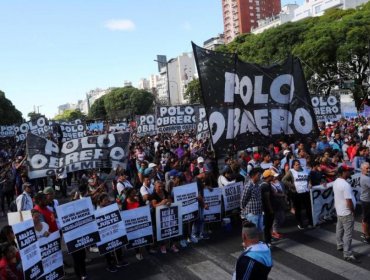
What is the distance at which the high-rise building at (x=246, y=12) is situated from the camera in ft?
395

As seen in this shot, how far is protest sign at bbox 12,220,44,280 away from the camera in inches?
243

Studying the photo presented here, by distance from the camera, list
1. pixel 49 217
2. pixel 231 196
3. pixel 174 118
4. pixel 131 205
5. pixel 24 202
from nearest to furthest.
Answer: pixel 49 217 → pixel 131 205 → pixel 24 202 → pixel 231 196 → pixel 174 118

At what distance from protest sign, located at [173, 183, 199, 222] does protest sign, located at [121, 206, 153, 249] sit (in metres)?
0.80

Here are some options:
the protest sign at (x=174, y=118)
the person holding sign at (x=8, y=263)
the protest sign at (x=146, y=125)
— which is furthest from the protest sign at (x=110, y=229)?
the protest sign at (x=146, y=125)

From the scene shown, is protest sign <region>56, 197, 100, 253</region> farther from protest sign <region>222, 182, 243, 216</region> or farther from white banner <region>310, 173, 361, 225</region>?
white banner <region>310, 173, 361, 225</region>

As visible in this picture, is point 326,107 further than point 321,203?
Yes

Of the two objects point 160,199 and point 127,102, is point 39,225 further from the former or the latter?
point 127,102

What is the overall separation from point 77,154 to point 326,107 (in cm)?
1497

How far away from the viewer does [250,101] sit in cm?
1073

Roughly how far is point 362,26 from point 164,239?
39326 mm

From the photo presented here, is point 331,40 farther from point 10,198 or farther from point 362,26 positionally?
point 10,198

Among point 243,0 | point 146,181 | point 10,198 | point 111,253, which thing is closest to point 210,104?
point 146,181

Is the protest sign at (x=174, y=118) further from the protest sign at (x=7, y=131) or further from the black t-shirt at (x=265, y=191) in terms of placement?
the protest sign at (x=7, y=131)

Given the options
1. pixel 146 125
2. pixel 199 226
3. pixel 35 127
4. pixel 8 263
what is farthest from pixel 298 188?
pixel 146 125
